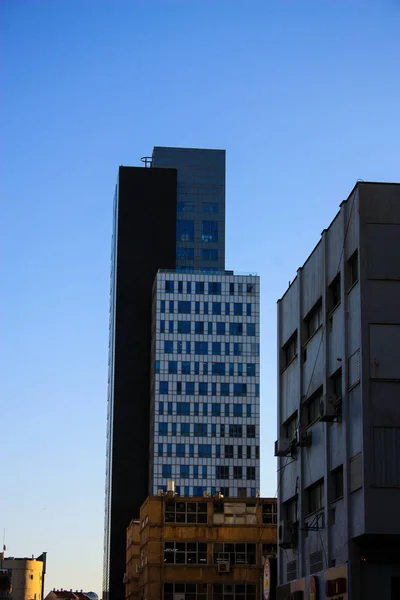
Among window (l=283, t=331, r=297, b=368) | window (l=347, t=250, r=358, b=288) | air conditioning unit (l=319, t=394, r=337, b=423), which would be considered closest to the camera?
window (l=347, t=250, r=358, b=288)

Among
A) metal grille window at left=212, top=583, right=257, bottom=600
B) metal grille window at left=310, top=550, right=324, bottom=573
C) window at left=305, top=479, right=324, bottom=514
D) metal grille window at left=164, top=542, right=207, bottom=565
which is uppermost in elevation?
metal grille window at left=164, top=542, right=207, bottom=565

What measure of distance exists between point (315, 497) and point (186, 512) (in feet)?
187

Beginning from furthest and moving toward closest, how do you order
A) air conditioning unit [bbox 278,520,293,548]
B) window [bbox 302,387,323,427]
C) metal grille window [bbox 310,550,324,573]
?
air conditioning unit [bbox 278,520,293,548] < window [bbox 302,387,323,427] < metal grille window [bbox 310,550,324,573]

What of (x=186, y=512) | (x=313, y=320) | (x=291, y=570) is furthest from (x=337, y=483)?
(x=186, y=512)

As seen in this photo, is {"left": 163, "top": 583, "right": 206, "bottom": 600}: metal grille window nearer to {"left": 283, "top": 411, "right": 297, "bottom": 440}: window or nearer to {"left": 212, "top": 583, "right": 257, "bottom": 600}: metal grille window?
{"left": 212, "top": 583, "right": 257, "bottom": 600}: metal grille window

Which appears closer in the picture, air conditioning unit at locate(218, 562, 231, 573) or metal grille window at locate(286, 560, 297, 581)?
metal grille window at locate(286, 560, 297, 581)

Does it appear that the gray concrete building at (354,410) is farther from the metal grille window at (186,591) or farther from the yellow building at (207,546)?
the metal grille window at (186,591)

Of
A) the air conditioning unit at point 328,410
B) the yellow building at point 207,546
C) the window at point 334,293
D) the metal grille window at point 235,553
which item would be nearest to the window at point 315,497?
the air conditioning unit at point 328,410

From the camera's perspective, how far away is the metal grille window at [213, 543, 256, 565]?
113 m

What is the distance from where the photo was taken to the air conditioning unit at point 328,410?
2104 inches

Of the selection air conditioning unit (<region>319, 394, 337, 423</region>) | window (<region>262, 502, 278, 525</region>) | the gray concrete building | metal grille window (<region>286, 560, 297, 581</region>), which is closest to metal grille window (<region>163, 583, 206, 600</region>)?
window (<region>262, 502, 278, 525</region>)

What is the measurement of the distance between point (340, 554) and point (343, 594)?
2231 millimetres

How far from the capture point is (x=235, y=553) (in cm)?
11325

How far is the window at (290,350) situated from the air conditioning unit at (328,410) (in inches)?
419
